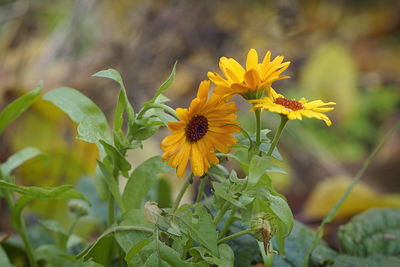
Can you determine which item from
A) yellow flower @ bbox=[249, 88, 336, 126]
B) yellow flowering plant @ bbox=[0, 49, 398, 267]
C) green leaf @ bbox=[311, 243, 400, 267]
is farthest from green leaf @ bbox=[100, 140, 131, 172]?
green leaf @ bbox=[311, 243, 400, 267]

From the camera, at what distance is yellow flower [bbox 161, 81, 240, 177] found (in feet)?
1.61

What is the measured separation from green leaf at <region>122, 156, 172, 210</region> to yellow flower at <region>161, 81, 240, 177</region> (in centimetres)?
14

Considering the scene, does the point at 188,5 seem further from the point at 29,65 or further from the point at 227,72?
the point at 227,72

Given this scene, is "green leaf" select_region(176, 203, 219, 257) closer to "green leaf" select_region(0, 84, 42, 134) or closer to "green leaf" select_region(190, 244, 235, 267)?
"green leaf" select_region(190, 244, 235, 267)

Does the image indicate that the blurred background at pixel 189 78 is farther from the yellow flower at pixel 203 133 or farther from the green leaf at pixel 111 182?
the yellow flower at pixel 203 133

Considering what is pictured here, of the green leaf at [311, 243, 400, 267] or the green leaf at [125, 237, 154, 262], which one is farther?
the green leaf at [311, 243, 400, 267]

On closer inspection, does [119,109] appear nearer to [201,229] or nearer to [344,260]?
[201,229]

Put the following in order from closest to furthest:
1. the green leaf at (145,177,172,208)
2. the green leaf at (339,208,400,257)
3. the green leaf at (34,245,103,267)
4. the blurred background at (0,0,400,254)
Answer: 1. the green leaf at (34,245,103,267)
2. the green leaf at (339,208,400,257)
3. the green leaf at (145,177,172,208)
4. the blurred background at (0,0,400,254)

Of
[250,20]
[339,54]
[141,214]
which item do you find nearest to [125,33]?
[250,20]

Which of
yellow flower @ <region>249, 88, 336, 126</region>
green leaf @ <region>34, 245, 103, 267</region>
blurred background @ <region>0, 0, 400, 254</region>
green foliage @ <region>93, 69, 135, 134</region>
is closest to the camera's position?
yellow flower @ <region>249, 88, 336, 126</region>

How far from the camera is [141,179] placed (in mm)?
647

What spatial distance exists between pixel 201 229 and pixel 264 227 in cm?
7

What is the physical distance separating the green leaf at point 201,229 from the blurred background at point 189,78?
52cm

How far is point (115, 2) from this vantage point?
2.45 m
